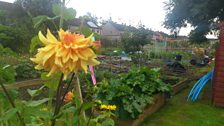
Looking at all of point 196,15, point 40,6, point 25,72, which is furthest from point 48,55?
point 196,15

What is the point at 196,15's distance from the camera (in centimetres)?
980

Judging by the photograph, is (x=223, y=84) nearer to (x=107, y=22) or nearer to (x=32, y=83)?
(x=32, y=83)

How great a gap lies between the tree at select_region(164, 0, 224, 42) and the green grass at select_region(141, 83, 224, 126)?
3.77m

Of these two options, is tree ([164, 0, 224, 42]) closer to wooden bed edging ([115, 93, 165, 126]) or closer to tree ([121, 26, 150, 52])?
tree ([121, 26, 150, 52])

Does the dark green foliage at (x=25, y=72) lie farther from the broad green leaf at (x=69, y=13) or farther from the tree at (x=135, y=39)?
the tree at (x=135, y=39)

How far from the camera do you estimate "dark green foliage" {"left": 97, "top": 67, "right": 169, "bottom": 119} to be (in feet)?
14.2

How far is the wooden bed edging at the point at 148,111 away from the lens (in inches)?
172

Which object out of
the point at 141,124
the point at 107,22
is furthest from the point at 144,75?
the point at 107,22

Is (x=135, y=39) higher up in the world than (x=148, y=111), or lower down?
higher up

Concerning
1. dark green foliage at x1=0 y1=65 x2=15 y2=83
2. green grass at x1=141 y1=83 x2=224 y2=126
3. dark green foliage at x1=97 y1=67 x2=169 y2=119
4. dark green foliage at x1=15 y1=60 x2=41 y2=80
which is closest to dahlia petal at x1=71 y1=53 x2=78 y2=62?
dark green foliage at x1=0 y1=65 x2=15 y2=83

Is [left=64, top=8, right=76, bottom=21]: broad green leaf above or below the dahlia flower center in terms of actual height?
above

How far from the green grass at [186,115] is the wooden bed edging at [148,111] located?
0.27 feet

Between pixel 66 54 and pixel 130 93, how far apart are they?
12.8 ft

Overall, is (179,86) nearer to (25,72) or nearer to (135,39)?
(25,72)
